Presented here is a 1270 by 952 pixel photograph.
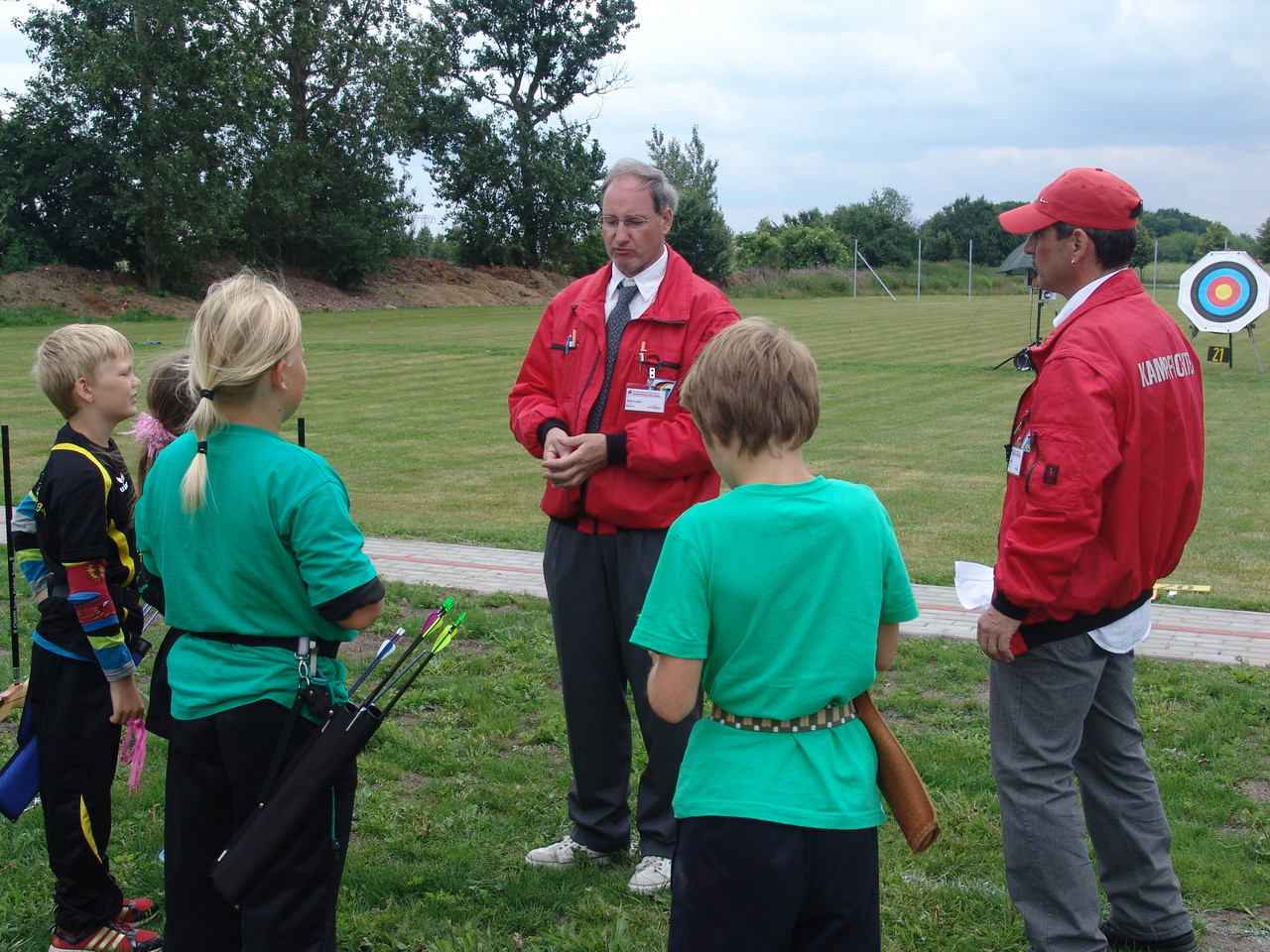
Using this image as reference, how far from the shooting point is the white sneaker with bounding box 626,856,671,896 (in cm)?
337

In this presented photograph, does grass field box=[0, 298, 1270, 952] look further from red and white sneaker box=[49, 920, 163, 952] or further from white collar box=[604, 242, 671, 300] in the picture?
white collar box=[604, 242, 671, 300]

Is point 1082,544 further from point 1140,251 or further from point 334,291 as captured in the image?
point 334,291

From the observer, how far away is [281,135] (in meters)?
39.1

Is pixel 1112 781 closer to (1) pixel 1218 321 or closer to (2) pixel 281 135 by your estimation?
(1) pixel 1218 321

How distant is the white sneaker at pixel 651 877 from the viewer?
11.1 feet

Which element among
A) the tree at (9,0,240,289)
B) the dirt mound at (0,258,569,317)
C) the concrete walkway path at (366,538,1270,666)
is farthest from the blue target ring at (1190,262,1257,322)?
the tree at (9,0,240,289)

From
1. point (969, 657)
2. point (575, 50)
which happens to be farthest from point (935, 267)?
point (969, 657)

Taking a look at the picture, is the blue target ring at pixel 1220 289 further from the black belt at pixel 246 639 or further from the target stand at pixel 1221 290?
the black belt at pixel 246 639

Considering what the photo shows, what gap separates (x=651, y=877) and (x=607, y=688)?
0.59 meters

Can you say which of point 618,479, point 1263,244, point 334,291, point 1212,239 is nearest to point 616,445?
point 618,479

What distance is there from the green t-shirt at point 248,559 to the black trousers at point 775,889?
3.03 ft

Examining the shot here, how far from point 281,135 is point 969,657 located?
38698mm

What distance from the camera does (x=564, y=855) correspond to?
11.7ft

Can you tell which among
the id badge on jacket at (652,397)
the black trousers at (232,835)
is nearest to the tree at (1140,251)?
the id badge on jacket at (652,397)
